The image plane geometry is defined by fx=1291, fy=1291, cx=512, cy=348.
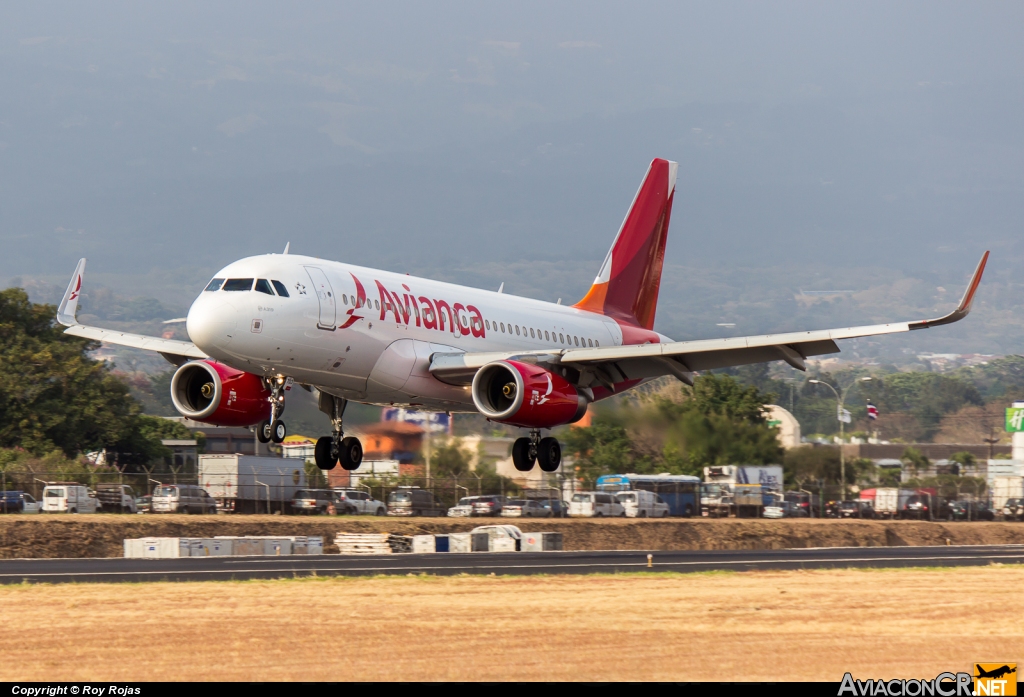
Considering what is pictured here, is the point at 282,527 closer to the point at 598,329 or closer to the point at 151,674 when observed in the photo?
the point at 598,329

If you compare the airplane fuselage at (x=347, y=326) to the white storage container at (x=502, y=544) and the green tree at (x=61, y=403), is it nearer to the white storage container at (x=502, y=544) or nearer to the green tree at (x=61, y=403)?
the white storage container at (x=502, y=544)

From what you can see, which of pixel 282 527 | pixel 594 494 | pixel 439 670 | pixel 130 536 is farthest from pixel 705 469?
pixel 439 670

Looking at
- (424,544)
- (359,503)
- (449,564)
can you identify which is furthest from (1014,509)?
(449,564)

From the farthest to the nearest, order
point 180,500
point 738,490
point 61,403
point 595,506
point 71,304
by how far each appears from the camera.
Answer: point 61,403 → point 595,506 → point 738,490 → point 180,500 → point 71,304

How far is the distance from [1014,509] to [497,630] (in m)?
63.9

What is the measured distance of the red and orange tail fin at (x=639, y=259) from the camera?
144 ft

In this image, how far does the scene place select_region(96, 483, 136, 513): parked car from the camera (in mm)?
58291

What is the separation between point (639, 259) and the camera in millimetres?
45062

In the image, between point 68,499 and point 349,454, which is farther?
point 68,499

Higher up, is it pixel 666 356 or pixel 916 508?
pixel 666 356

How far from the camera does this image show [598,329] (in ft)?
136

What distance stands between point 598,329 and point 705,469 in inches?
1074

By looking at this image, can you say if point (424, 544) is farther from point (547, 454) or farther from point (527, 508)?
point (547, 454)

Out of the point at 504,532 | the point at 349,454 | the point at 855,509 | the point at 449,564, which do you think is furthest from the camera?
the point at 855,509
